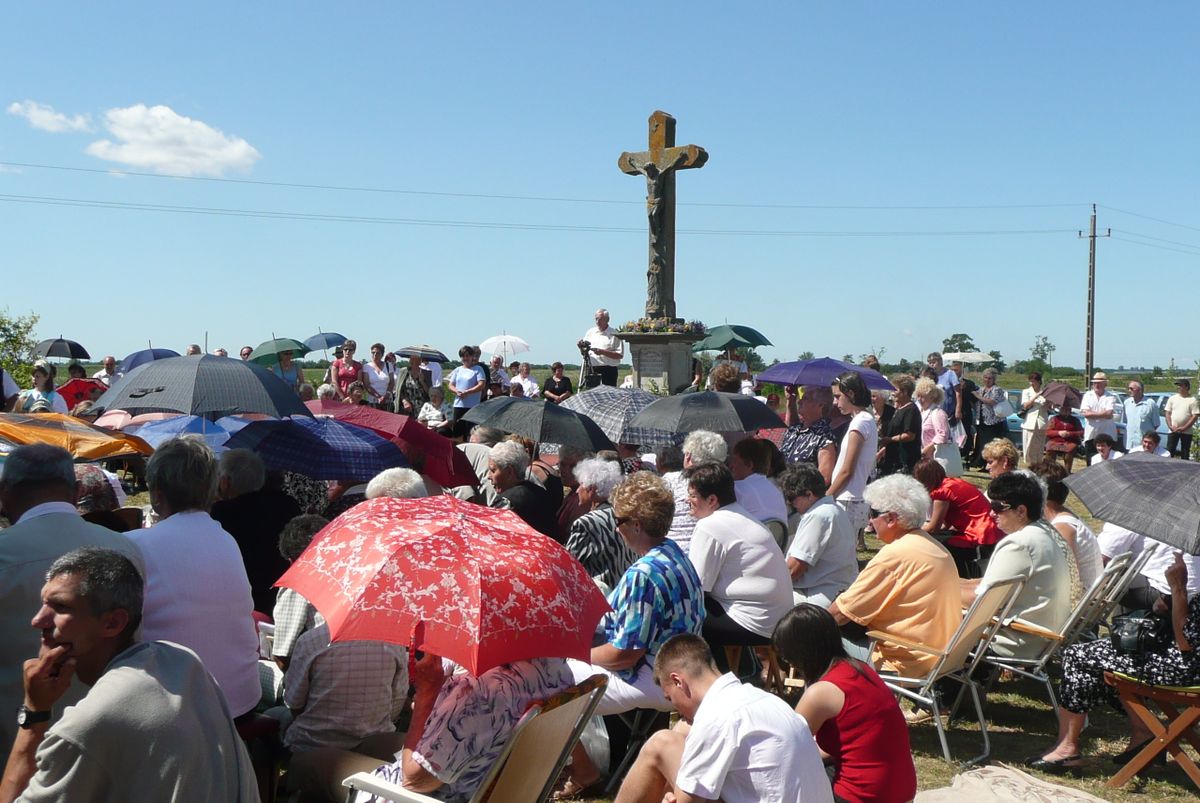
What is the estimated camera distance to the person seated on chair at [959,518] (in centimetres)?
810

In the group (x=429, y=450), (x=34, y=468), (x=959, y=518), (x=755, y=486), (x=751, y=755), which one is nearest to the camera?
(x=751, y=755)

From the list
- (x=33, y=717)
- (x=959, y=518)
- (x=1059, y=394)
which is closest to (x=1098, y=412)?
(x=1059, y=394)

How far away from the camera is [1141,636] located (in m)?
5.50

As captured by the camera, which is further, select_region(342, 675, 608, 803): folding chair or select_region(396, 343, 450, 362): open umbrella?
select_region(396, 343, 450, 362): open umbrella

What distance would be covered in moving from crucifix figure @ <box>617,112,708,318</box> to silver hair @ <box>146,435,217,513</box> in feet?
41.3

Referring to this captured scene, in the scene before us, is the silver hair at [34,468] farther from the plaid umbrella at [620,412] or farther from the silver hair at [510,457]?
the plaid umbrella at [620,412]

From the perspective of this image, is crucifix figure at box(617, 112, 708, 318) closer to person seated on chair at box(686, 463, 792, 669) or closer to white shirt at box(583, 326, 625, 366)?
white shirt at box(583, 326, 625, 366)

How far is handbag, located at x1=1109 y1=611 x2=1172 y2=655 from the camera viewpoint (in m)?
5.50

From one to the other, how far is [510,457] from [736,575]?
1.88 metres

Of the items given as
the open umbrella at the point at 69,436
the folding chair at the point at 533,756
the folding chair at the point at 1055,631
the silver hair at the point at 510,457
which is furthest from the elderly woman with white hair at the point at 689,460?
the open umbrella at the point at 69,436

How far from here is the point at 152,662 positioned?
278 cm

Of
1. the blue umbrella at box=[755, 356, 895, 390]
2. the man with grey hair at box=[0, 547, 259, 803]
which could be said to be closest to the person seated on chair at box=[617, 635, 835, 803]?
the man with grey hair at box=[0, 547, 259, 803]

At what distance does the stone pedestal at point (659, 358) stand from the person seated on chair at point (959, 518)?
7847mm

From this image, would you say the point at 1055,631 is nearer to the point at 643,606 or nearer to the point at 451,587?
the point at 643,606
